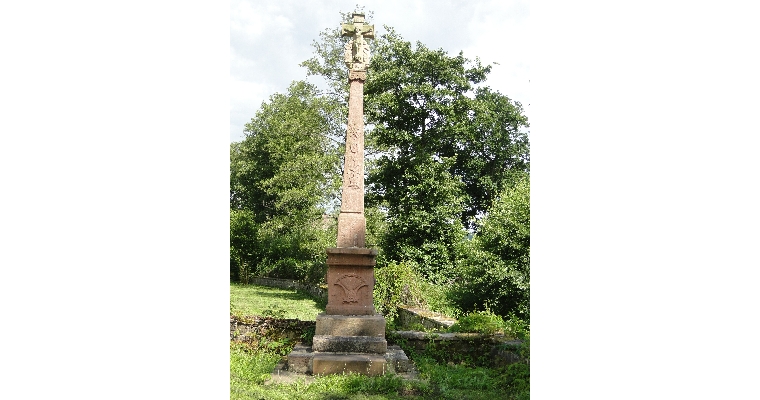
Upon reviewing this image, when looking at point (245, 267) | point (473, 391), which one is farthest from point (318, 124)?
point (473, 391)

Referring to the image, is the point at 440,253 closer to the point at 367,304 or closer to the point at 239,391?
the point at 367,304

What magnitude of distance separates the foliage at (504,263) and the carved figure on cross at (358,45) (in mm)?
4886

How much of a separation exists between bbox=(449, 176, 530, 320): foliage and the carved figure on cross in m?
4.89

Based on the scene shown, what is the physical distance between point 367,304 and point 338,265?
55 centimetres

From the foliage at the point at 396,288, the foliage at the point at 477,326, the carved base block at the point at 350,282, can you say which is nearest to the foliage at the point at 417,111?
the foliage at the point at 396,288

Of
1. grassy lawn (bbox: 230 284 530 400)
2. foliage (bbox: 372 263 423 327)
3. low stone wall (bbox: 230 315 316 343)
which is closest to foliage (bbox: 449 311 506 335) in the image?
grassy lawn (bbox: 230 284 530 400)

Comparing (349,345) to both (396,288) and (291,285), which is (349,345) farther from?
(291,285)

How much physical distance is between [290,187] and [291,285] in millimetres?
4081

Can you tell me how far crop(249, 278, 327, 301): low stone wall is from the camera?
15.4 metres

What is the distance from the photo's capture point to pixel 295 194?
1955cm

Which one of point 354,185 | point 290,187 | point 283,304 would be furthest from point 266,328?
point 290,187

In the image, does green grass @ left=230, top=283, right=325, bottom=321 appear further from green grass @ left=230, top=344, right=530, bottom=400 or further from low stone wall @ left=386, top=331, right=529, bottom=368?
green grass @ left=230, top=344, right=530, bottom=400

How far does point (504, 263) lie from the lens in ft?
32.9

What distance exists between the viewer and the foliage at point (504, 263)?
9812 mm
